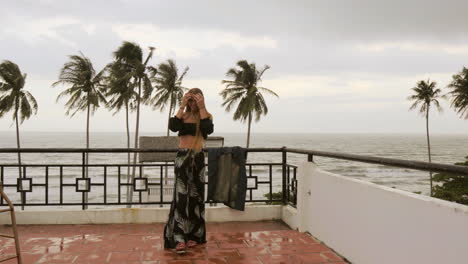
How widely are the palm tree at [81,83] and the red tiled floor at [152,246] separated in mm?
27039

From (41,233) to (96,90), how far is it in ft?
96.2

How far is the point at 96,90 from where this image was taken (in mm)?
32219

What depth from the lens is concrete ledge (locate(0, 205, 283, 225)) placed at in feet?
16.7

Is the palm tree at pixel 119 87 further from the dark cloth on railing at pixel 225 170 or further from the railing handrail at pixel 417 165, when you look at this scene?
the railing handrail at pixel 417 165

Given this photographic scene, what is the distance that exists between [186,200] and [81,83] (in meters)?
29.6

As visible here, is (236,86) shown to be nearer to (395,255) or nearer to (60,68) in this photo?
(60,68)

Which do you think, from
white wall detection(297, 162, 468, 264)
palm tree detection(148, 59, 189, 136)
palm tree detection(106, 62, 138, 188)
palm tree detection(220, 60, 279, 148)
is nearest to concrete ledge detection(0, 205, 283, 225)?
white wall detection(297, 162, 468, 264)

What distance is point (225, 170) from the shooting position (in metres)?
4.99

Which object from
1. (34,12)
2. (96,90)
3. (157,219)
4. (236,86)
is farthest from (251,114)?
(157,219)

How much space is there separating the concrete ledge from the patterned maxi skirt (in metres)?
1.08

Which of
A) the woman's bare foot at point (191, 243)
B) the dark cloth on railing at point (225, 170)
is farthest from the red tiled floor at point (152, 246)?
the dark cloth on railing at point (225, 170)

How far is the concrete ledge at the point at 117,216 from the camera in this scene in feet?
16.7

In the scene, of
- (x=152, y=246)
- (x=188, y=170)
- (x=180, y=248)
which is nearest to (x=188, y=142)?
(x=188, y=170)

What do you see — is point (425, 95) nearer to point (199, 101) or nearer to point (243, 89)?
point (243, 89)
